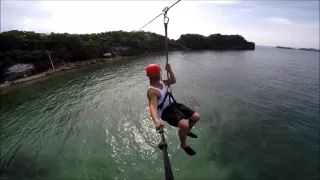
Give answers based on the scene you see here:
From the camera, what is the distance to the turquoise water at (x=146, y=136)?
1500 cm

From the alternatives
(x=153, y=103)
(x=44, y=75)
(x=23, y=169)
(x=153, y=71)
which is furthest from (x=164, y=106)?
(x=44, y=75)

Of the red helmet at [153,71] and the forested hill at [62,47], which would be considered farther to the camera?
the forested hill at [62,47]

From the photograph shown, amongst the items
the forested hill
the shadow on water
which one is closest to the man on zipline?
the shadow on water

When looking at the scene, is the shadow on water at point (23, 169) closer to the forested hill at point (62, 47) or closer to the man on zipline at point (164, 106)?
the man on zipline at point (164, 106)

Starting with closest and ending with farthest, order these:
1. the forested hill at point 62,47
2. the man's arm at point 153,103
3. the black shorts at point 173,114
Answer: the man's arm at point 153,103, the black shorts at point 173,114, the forested hill at point 62,47

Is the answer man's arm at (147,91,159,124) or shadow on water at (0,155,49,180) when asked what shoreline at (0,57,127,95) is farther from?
man's arm at (147,91,159,124)

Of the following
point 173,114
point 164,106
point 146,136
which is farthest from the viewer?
point 146,136

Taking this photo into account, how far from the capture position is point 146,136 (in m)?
19.2

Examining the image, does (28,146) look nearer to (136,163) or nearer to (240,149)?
(136,163)

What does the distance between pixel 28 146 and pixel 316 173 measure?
79.1ft

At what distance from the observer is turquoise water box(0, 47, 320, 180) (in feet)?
49.2

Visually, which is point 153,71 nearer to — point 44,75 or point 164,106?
point 164,106

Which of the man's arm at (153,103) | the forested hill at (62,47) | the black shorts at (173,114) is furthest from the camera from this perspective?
the forested hill at (62,47)

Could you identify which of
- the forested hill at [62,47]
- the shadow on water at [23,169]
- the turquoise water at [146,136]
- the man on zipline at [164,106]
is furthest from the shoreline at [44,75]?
the man on zipline at [164,106]
